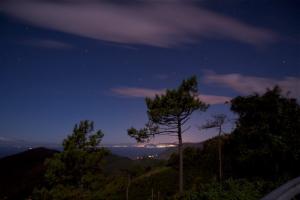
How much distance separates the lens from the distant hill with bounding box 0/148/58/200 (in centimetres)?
3284

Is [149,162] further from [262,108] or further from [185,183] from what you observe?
[262,108]

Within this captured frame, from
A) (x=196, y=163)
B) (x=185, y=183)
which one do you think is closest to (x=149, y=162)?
(x=196, y=163)

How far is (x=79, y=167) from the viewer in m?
31.4

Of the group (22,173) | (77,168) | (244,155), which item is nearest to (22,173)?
(22,173)

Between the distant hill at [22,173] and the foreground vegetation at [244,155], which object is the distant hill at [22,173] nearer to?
the distant hill at [22,173]

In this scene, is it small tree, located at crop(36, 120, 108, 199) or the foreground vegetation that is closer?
the foreground vegetation

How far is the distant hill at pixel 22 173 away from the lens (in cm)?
3284

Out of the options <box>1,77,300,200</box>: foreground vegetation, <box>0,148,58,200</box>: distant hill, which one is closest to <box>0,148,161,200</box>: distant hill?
<box>0,148,58,200</box>: distant hill

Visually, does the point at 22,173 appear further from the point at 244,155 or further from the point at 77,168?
the point at 244,155

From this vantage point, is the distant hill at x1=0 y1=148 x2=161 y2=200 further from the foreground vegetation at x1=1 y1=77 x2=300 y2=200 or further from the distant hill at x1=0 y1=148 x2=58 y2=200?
the foreground vegetation at x1=1 y1=77 x2=300 y2=200

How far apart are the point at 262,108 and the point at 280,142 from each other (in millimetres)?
3421

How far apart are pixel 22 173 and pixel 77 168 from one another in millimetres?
8283

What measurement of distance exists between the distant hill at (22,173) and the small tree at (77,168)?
308 cm

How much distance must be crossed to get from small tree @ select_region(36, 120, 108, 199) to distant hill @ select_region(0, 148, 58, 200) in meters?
3.08
